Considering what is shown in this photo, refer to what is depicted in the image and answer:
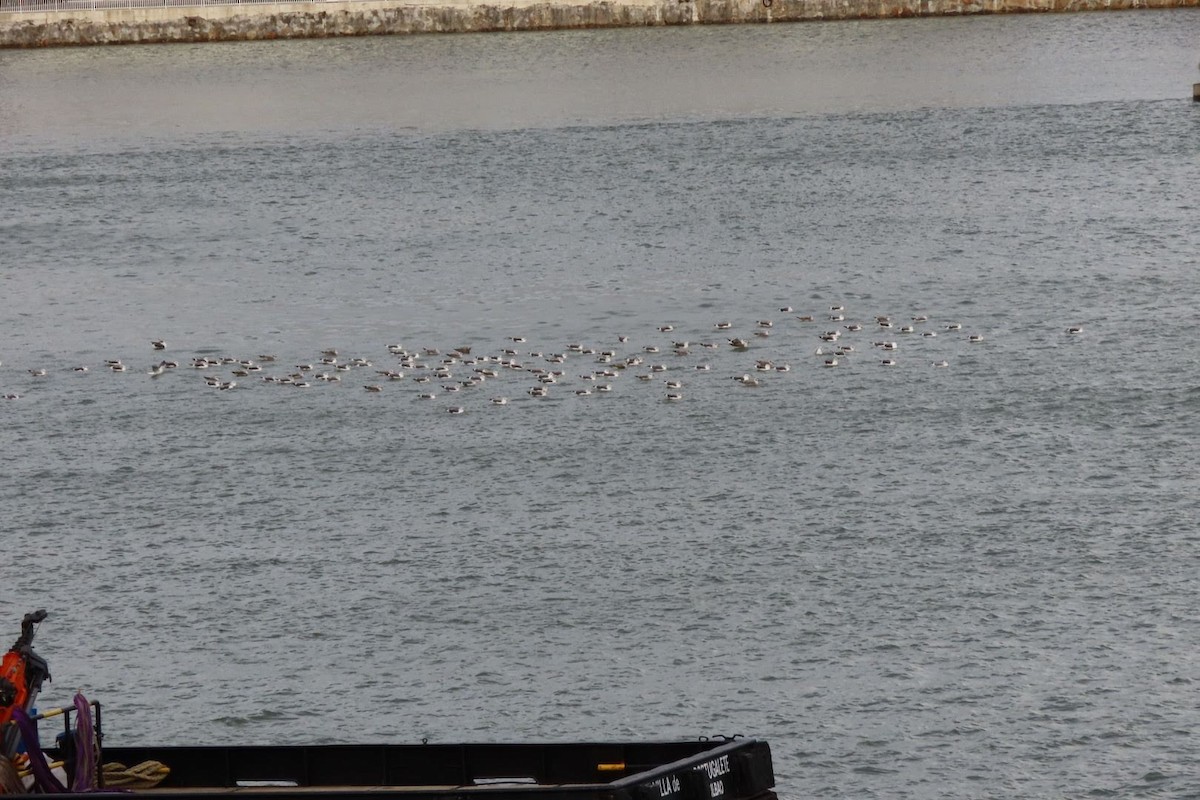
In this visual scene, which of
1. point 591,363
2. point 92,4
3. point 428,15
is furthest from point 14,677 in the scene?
point 92,4

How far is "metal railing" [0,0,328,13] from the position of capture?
150 metres

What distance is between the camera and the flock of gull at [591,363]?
50312 mm

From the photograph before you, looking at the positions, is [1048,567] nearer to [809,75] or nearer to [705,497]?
[705,497]

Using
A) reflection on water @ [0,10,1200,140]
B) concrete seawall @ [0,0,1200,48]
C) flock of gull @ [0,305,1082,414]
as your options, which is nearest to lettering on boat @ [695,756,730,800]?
flock of gull @ [0,305,1082,414]

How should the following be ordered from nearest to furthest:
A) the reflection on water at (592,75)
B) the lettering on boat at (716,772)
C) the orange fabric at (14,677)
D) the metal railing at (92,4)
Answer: the orange fabric at (14,677) → the lettering on boat at (716,772) → the reflection on water at (592,75) → the metal railing at (92,4)

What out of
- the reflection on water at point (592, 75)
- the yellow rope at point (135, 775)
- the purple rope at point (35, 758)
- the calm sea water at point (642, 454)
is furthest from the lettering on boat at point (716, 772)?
the reflection on water at point (592, 75)

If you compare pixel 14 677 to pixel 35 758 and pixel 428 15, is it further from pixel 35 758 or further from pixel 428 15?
pixel 428 15

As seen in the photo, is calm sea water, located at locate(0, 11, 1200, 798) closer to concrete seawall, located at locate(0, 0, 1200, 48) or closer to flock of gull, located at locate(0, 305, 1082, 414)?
flock of gull, located at locate(0, 305, 1082, 414)

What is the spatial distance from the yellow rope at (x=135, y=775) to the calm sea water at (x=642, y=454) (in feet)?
22.4

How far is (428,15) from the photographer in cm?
15162

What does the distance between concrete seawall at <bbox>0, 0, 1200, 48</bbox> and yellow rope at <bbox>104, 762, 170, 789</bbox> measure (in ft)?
436

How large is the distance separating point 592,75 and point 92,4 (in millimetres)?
41114

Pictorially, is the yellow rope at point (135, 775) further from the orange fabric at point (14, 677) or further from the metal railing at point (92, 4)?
the metal railing at point (92, 4)

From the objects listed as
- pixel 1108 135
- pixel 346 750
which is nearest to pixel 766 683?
pixel 346 750
